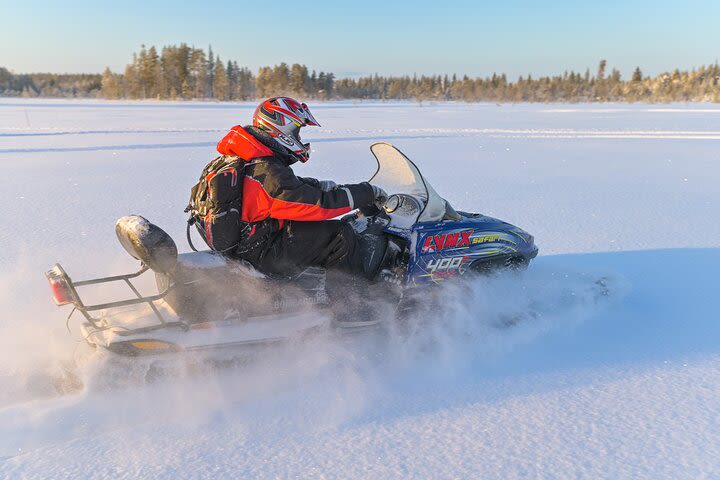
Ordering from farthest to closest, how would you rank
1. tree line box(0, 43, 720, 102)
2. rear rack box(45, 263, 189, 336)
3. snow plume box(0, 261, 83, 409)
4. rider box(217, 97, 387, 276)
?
tree line box(0, 43, 720, 102) < rider box(217, 97, 387, 276) < snow plume box(0, 261, 83, 409) < rear rack box(45, 263, 189, 336)

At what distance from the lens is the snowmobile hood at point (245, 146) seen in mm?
3213

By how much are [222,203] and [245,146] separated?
0.36 metres

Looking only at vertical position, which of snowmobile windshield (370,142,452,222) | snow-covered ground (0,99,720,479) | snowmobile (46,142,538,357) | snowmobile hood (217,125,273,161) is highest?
snowmobile hood (217,125,273,161)

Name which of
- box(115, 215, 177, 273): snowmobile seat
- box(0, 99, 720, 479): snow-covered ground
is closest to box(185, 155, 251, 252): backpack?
box(115, 215, 177, 273): snowmobile seat

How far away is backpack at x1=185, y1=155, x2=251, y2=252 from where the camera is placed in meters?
3.13

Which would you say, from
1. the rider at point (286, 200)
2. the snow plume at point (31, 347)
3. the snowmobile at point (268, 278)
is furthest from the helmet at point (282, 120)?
the snow plume at point (31, 347)

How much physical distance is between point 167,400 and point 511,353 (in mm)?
2094

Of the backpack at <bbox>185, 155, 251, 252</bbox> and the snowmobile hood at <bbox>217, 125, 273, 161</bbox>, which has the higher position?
the snowmobile hood at <bbox>217, 125, 273, 161</bbox>

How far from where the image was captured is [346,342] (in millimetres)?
3658

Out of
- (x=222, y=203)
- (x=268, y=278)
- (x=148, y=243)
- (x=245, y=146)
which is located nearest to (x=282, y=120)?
(x=245, y=146)

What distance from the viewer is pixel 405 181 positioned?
4.04 metres

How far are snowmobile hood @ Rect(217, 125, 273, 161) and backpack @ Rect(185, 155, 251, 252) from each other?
0.04 meters

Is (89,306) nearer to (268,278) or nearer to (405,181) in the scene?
(268,278)

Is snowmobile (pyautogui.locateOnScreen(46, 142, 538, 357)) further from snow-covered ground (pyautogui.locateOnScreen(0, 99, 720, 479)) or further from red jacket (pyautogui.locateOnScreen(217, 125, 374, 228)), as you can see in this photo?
red jacket (pyautogui.locateOnScreen(217, 125, 374, 228))
